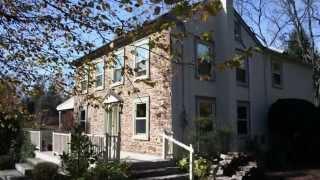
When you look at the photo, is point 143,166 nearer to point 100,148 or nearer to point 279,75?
point 100,148

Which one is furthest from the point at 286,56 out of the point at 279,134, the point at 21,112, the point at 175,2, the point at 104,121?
the point at 175,2

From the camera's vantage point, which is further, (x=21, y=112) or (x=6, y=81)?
(x=21, y=112)

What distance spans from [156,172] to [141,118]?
481cm

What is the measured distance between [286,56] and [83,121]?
11.7 meters

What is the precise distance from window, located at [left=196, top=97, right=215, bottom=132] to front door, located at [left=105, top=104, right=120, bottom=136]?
13.1ft

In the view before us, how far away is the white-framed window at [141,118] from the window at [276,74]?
876 centimetres

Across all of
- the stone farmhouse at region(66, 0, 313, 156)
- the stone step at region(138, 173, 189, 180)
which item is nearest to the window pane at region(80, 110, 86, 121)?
the stone farmhouse at region(66, 0, 313, 156)

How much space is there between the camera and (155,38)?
26.1 ft

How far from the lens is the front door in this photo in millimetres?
21969

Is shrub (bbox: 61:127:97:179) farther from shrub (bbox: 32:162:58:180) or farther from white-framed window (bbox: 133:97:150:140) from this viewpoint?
white-framed window (bbox: 133:97:150:140)

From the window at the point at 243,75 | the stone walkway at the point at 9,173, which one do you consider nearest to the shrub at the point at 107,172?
the stone walkway at the point at 9,173

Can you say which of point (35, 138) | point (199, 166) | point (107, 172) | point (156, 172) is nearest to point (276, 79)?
point (199, 166)

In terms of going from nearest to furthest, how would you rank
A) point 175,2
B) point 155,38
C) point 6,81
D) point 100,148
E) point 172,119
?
point 175,2 → point 155,38 → point 6,81 → point 100,148 → point 172,119

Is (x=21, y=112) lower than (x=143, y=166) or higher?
higher
